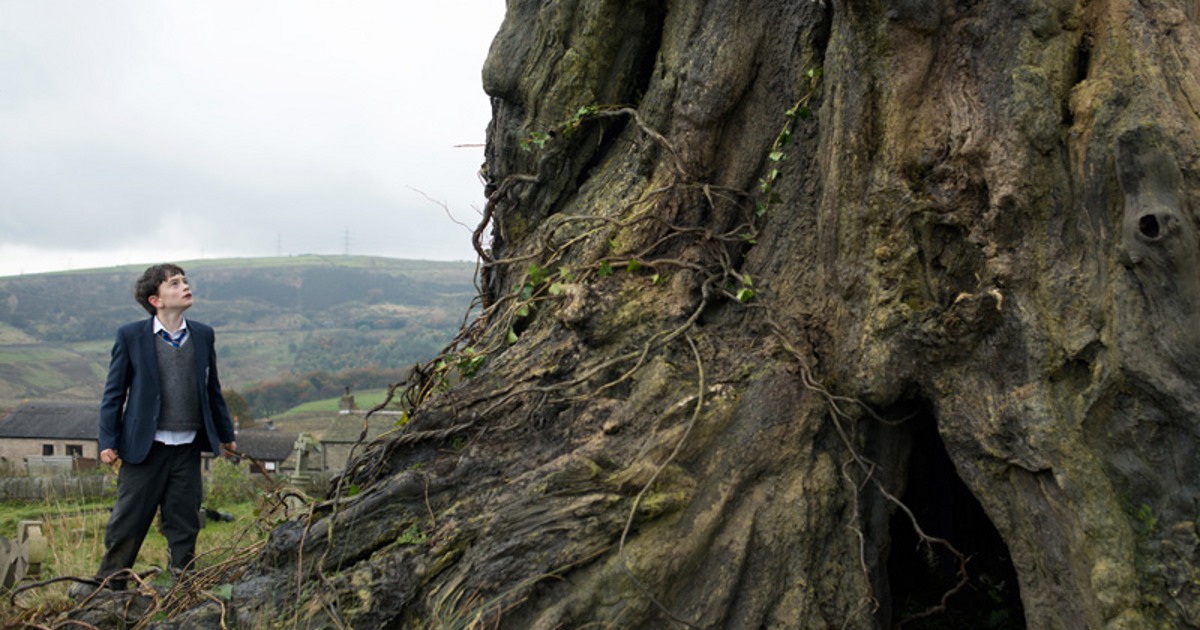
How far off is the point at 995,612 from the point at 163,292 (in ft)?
21.6

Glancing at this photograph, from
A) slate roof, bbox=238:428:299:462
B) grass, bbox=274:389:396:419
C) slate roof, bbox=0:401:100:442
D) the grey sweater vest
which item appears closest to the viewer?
the grey sweater vest

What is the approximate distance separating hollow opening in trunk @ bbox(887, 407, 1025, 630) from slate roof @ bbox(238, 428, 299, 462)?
3886cm

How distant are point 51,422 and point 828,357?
52.0 meters

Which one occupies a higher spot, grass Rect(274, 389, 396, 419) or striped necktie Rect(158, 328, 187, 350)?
striped necktie Rect(158, 328, 187, 350)

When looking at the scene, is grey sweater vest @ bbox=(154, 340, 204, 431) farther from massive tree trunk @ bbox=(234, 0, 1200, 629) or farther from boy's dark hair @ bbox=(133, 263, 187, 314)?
massive tree trunk @ bbox=(234, 0, 1200, 629)

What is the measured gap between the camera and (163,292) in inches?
274

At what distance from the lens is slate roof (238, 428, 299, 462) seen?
43062mm

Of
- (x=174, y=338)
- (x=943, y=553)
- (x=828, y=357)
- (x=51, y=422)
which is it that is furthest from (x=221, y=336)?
(x=828, y=357)

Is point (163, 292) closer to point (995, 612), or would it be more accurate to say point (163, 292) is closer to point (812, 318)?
point (812, 318)

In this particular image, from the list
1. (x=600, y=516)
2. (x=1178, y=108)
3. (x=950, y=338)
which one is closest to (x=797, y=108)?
(x=950, y=338)

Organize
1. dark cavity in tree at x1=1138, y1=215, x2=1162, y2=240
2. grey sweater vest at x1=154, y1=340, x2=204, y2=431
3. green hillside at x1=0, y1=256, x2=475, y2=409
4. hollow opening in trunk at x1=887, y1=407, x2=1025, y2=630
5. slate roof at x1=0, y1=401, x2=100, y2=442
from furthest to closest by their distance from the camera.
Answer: green hillside at x1=0, y1=256, x2=475, y2=409
slate roof at x1=0, y1=401, x2=100, y2=442
grey sweater vest at x1=154, y1=340, x2=204, y2=431
hollow opening in trunk at x1=887, y1=407, x2=1025, y2=630
dark cavity in tree at x1=1138, y1=215, x2=1162, y2=240

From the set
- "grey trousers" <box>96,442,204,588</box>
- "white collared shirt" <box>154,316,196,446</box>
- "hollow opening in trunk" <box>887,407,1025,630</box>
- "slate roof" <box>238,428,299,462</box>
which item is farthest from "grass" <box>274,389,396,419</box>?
"hollow opening in trunk" <box>887,407,1025,630</box>

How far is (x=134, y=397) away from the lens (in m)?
6.89

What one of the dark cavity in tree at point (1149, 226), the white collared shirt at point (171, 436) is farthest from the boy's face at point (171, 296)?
the dark cavity in tree at point (1149, 226)
